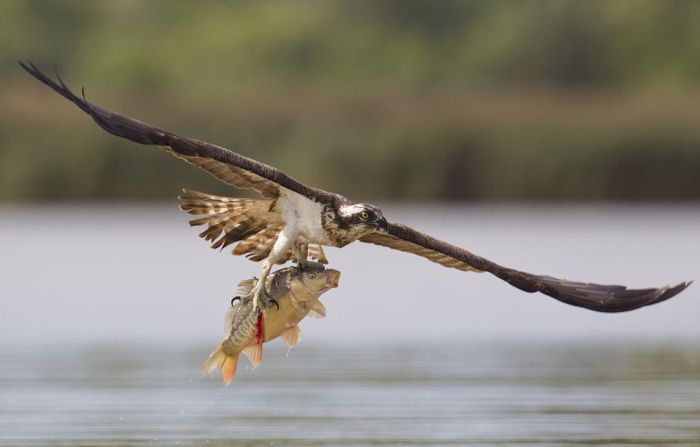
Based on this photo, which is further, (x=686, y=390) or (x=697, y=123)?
(x=697, y=123)

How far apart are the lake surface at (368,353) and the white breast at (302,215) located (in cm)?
119

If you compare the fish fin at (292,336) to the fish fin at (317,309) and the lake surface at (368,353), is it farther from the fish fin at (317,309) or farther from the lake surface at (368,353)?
the lake surface at (368,353)

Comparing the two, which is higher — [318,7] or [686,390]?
[318,7]

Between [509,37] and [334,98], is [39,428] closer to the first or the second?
[334,98]

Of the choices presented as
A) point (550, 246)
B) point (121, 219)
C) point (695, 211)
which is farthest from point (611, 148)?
point (121, 219)

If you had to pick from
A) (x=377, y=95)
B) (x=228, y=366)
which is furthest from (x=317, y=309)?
(x=377, y=95)

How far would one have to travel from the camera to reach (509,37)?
48875 millimetres

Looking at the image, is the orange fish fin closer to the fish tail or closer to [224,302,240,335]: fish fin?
the fish tail

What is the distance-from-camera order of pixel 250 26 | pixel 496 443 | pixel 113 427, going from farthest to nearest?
pixel 250 26 → pixel 113 427 → pixel 496 443

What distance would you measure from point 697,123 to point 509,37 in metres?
15.6

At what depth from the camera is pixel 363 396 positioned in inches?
539

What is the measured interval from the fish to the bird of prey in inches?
4.1

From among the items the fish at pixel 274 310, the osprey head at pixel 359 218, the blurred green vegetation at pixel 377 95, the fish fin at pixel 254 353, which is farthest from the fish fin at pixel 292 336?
the blurred green vegetation at pixel 377 95

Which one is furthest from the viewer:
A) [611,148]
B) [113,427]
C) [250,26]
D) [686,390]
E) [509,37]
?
[250,26]
